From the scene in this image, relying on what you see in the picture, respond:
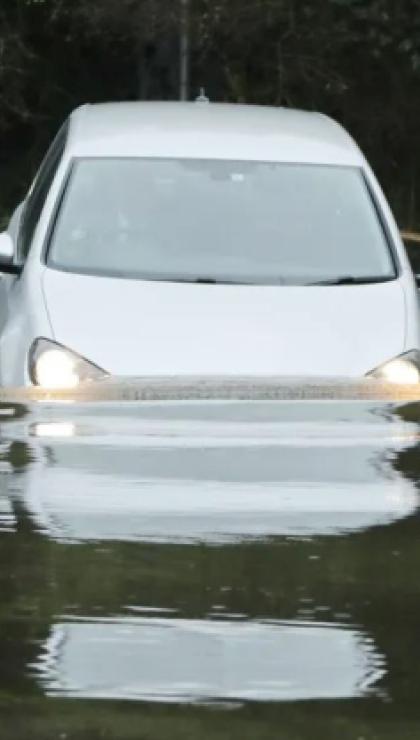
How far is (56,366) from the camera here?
5.86 metres

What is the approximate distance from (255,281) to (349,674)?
439cm

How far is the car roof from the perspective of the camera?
275 inches

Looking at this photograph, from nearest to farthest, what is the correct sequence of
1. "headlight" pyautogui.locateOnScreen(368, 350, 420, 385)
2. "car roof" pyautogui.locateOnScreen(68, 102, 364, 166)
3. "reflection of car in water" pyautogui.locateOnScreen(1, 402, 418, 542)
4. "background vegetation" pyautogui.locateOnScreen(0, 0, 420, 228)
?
"reflection of car in water" pyautogui.locateOnScreen(1, 402, 418, 542) → "headlight" pyautogui.locateOnScreen(368, 350, 420, 385) → "car roof" pyautogui.locateOnScreen(68, 102, 364, 166) → "background vegetation" pyautogui.locateOnScreen(0, 0, 420, 228)

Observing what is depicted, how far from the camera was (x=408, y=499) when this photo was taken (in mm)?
2568

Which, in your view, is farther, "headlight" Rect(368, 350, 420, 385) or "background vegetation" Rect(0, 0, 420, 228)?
"background vegetation" Rect(0, 0, 420, 228)

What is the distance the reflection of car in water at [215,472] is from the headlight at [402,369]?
2.94m

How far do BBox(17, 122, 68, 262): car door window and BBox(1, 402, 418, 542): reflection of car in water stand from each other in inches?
152

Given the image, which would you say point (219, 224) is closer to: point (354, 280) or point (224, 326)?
point (354, 280)

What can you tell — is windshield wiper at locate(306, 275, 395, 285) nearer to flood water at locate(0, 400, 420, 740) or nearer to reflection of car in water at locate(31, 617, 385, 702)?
flood water at locate(0, 400, 420, 740)

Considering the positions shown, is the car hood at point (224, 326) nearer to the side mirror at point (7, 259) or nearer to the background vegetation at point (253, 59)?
the side mirror at point (7, 259)

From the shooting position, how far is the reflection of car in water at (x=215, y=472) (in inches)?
97.3

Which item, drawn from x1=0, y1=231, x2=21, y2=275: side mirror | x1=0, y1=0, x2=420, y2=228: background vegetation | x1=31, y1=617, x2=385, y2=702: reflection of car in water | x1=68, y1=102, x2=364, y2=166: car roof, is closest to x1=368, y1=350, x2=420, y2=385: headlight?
x1=68, y1=102, x2=364, y2=166: car roof

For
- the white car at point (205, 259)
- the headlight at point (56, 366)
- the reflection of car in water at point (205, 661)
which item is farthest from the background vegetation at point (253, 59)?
the reflection of car in water at point (205, 661)

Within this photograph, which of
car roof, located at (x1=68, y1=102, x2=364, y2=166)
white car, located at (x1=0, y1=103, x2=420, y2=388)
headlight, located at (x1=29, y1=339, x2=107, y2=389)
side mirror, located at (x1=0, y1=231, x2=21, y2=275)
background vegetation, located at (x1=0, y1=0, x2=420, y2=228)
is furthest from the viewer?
background vegetation, located at (x1=0, y1=0, x2=420, y2=228)
